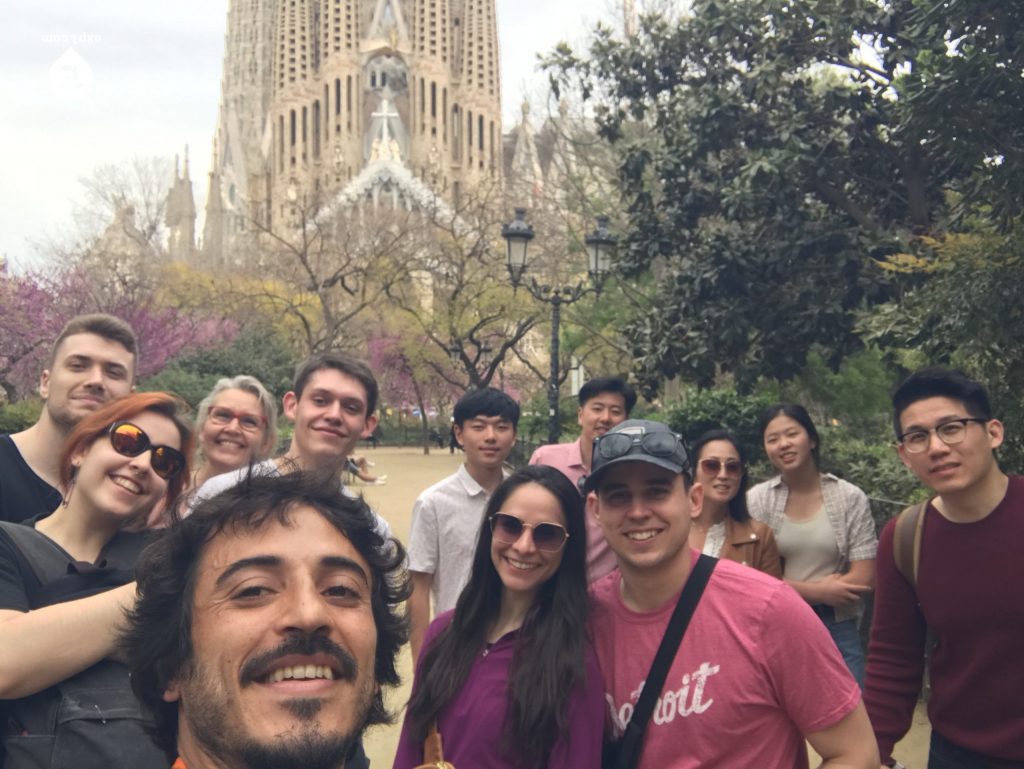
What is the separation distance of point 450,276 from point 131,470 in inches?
953

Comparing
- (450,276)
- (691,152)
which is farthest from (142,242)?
(691,152)

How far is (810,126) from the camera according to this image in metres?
8.67

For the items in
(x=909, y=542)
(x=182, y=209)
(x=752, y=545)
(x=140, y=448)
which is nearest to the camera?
(x=140, y=448)

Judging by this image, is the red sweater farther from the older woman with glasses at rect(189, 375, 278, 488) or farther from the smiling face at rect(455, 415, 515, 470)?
the older woman with glasses at rect(189, 375, 278, 488)

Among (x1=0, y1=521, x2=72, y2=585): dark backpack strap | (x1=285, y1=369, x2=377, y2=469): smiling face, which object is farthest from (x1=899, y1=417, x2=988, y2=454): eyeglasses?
(x1=0, y1=521, x2=72, y2=585): dark backpack strap

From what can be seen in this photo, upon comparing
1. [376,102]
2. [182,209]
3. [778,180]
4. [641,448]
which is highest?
[376,102]

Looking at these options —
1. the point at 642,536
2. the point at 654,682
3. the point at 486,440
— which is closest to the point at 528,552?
the point at 642,536

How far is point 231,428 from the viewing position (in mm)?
3982

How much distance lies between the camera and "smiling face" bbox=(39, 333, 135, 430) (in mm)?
3057

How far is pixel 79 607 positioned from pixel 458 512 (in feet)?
7.42

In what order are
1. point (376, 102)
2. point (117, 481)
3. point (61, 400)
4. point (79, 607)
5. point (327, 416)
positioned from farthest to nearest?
1. point (376, 102)
2. point (327, 416)
3. point (61, 400)
4. point (117, 481)
5. point (79, 607)

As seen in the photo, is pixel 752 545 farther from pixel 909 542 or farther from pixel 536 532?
pixel 536 532

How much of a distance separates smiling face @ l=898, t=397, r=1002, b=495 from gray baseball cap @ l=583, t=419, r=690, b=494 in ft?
2.53

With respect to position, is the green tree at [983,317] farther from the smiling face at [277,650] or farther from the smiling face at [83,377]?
the smiling face at [277,650]
